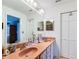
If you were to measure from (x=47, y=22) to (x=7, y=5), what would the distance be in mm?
3295

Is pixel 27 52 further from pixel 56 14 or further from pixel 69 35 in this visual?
pixel 56 14

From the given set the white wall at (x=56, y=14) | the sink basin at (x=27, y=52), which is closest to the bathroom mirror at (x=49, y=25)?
the white wall at (x=56, y=14)

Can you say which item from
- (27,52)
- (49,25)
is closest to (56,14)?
(49,25)

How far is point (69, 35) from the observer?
4.61m

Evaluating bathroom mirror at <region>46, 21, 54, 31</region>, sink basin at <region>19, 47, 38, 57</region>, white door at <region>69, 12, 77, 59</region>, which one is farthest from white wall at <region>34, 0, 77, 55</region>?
sink basin at <region>19, 47, 38, 57</region>

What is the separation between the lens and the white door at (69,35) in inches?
174

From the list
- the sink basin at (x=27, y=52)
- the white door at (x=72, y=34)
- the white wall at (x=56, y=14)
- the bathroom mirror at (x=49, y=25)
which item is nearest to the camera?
the sink basin at (x=27, y=52)

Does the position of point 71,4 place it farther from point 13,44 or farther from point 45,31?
point 13,44

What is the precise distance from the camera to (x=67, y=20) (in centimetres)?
469

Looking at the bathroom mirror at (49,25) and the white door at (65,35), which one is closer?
the white door at (65,35)

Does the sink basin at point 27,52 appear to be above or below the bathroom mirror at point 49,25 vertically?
below

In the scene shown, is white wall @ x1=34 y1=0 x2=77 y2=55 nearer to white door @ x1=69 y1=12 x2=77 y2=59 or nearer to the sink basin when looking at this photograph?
white door @ x1=69 y1=12 x2=77 y2=59

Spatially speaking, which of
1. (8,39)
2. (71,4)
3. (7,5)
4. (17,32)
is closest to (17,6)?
(7,5)

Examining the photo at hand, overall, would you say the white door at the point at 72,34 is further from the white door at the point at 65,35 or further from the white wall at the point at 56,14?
the white wall at the point at 56,14
